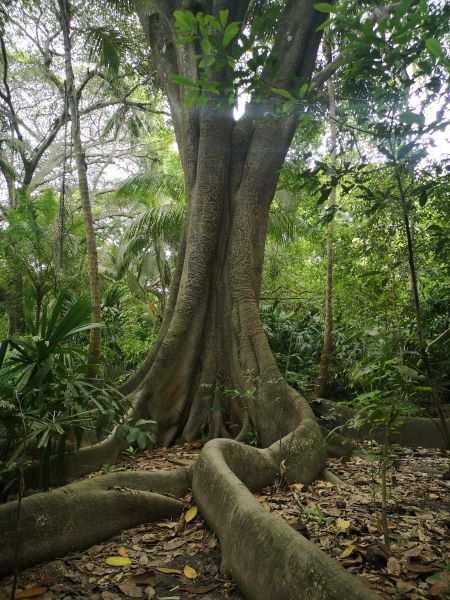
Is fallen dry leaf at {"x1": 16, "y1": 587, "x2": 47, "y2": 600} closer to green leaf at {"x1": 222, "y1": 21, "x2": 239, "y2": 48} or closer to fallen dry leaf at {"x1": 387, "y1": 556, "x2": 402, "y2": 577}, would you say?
fallen dry leaf at {"x1": 387, "y1": 556, "x2": 402, "y2": 577}

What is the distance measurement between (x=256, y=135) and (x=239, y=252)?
1.60 metres

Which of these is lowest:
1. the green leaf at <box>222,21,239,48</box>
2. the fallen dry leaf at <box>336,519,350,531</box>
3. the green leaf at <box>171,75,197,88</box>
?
the fallen dry leaf at <box>336,519,350,531</box>

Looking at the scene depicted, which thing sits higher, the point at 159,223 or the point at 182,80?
the point at 159,223

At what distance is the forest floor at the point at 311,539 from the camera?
7.55 feet

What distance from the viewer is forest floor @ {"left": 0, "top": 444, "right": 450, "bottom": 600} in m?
2.30

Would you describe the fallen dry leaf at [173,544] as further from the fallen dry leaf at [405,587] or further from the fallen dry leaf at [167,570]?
the fallen dry leaf at [405,587]

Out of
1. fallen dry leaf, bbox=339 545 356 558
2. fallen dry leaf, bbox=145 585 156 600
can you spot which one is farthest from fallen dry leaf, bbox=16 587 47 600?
fallen dry leaf, bbox=339 545 356 558

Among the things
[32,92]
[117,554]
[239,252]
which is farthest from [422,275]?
[32,92]

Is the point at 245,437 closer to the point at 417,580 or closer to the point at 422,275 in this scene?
the point at 417,580

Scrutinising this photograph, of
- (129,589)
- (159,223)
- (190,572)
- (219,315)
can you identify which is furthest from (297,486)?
(159,223)

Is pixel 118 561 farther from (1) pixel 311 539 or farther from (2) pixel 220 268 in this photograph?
(2) pixel 220 268

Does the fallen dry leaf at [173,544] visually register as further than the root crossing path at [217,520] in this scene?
Yes

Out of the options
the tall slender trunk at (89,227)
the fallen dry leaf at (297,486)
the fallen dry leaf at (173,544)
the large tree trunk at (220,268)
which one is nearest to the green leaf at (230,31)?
the fallen dry leaf at (173,544)

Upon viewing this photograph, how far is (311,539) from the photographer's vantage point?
8.93 ft
